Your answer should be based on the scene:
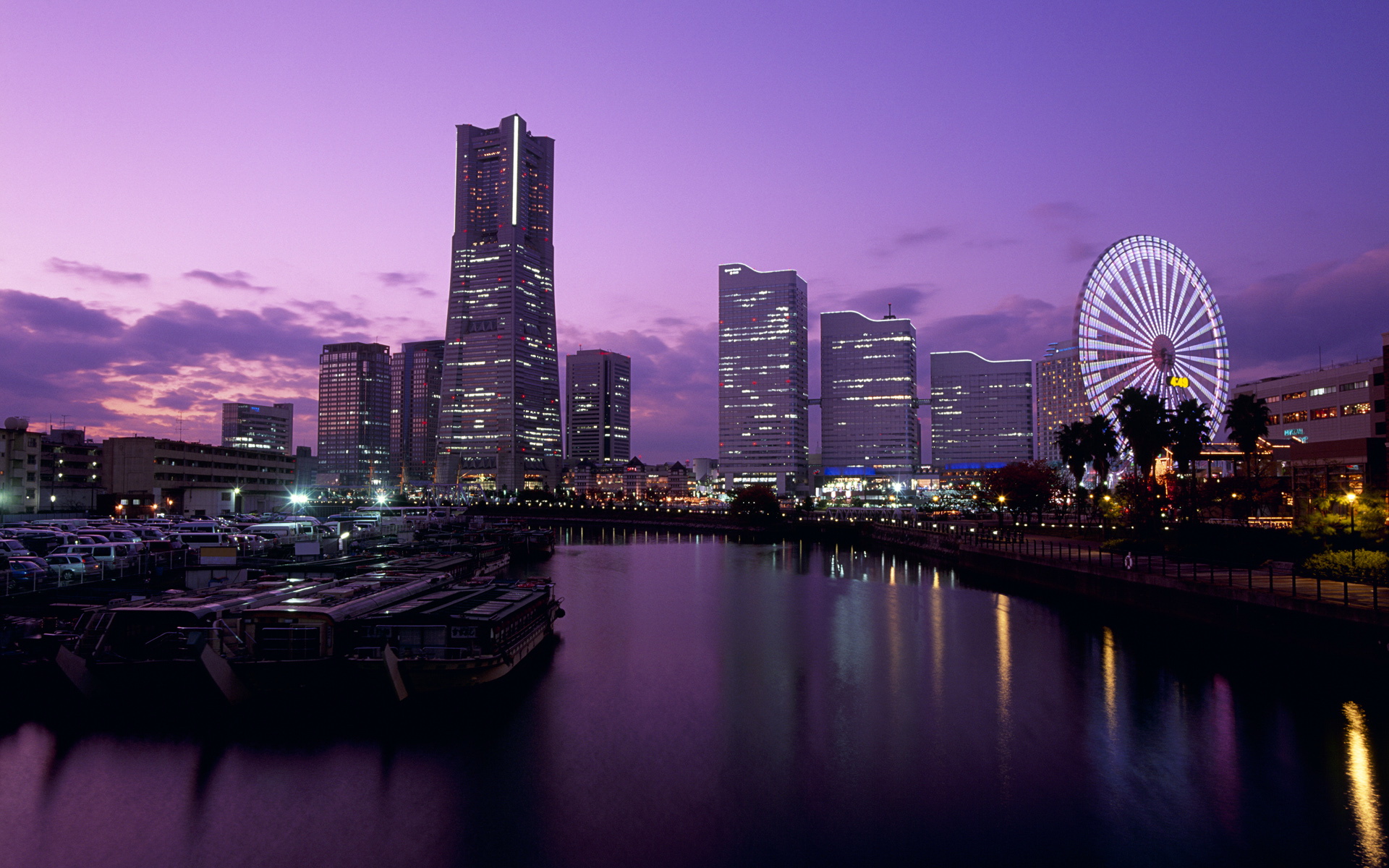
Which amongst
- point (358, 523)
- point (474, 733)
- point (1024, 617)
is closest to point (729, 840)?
point (474, 733)

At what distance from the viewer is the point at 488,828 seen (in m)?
19.4

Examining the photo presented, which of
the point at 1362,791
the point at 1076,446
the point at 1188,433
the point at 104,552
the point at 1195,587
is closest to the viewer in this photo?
the point at 1362,791

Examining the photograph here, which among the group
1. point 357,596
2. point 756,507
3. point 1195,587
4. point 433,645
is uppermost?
point 357,596

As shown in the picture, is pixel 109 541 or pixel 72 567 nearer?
pixel 72 567

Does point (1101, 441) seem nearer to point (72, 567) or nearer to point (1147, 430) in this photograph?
point (1147, 430)

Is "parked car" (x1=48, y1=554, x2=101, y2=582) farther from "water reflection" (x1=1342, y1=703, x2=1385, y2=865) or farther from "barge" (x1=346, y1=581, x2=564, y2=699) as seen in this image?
"water reflection" (x1=1342, y1=703, x2=1385, y2=865)

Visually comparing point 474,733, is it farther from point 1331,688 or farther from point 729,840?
point 1331,688

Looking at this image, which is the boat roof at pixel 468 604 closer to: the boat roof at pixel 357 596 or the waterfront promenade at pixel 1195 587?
the boat roof at pixel 357 596

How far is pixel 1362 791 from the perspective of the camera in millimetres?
21016

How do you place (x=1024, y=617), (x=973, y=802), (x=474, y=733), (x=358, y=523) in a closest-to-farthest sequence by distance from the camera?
(x=973, y=802)
(x=474, y=733)
(x=1024, y=617)
(x=358, y=523)

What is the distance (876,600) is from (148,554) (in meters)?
48.1

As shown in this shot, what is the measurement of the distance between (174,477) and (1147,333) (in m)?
135

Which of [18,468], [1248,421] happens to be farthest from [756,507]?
[18,468]

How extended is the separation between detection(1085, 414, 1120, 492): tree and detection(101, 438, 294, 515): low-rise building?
119 metres
